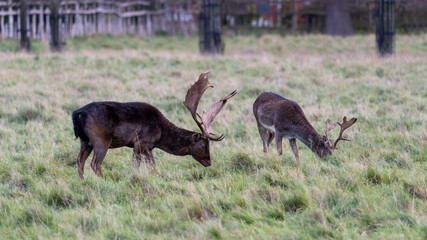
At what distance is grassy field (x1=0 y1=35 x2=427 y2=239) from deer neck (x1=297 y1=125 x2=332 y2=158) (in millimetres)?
156

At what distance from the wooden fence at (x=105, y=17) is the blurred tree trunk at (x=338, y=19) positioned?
7.37m

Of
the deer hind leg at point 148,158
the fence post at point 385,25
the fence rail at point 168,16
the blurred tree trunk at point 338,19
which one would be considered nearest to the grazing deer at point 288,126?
the deer hind leg at point 148,158

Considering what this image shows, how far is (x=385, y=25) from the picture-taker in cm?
1861

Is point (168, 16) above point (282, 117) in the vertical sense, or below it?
above

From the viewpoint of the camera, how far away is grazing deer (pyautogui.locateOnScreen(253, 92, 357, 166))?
7.28 metres

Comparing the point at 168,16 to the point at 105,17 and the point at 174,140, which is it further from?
the point at 174,140

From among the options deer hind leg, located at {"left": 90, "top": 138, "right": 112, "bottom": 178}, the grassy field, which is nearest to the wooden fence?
the grassy field

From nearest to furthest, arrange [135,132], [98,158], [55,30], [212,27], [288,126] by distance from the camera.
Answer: [98,158] → [135,132] → [288,126] → [55,30] → [212,27]

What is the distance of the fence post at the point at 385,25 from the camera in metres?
18.4

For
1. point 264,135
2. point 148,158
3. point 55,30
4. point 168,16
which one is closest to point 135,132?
point 148,158

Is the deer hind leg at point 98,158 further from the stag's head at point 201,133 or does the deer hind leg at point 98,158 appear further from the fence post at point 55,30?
the fence post at point 55,30

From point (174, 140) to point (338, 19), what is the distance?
24244 millimetres

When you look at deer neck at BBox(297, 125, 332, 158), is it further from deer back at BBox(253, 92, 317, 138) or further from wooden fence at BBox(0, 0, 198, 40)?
wooden fence at BBox(0, 0, 198, 40)

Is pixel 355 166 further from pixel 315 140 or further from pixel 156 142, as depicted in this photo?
pixel 156 142
